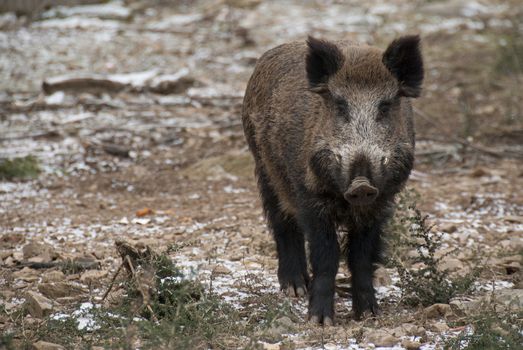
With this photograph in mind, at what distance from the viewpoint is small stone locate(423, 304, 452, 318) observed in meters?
4.83

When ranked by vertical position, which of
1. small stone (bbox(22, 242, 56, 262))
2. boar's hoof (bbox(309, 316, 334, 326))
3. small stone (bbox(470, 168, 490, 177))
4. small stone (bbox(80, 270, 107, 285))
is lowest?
small stone (bbox(470, 168, 490, 177))

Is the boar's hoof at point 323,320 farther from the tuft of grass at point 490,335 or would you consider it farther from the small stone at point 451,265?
the small stone at point 451,265

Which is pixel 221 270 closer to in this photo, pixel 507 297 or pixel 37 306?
pixel 37 306

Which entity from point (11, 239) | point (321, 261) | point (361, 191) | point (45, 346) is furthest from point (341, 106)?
point (11, 239)

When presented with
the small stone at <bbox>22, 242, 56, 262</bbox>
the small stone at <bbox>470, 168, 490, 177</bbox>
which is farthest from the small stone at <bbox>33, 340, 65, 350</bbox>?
the small stone at <bbox>470, 168, 490, 177</bbox>

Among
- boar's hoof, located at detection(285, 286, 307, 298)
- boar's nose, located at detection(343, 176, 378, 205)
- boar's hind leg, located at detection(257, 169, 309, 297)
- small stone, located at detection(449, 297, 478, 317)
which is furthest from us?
boar's hind leg, located at detection(257, 169, 309, 297)

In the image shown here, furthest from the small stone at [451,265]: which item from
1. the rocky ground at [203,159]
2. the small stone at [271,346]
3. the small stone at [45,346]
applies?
the small stone at [45,346]

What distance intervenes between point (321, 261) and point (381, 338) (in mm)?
810

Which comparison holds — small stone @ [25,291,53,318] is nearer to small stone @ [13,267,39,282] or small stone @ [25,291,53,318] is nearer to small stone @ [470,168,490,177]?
small stone @ [13,267,39,282]

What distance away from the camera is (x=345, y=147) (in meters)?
4.62

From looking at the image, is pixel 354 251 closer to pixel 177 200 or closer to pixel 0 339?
pixel 0 339

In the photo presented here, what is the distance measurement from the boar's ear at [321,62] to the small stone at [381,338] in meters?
1.49

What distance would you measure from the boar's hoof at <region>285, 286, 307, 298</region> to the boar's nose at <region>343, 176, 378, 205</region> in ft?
4.55

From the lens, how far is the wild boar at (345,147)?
4637mm
